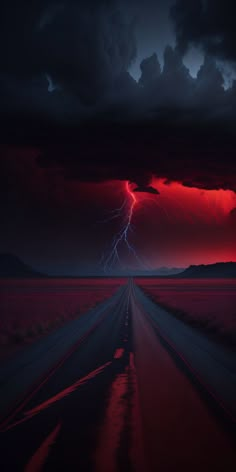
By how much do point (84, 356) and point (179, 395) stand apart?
4704mm

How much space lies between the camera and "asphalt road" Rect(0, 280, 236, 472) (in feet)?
16.4

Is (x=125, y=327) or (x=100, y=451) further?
(x=125, y=327)

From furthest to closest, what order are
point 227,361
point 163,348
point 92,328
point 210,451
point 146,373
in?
point 92,328 → point 163,348 → point 227,361 → point 146,373 → point 210,451

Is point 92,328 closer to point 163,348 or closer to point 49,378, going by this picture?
point 163,348

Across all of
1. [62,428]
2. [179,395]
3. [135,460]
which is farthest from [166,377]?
[135,460]

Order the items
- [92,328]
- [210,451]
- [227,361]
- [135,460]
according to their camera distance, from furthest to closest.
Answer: [92,328] < [227,361] < [210,451] < [135,460]

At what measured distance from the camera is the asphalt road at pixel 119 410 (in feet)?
16.4

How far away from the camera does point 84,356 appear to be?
11656mm

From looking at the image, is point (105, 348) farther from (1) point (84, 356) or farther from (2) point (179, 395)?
(2) point (179, 395)

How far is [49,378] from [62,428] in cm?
302

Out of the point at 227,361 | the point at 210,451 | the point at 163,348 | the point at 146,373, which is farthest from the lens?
the point at 163,348

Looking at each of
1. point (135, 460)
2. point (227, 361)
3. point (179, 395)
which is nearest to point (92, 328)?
point (227, 361)

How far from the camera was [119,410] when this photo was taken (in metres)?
6.89

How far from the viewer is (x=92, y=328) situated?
1822 cm
